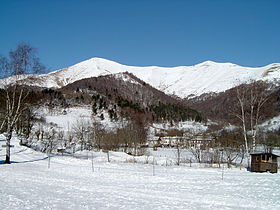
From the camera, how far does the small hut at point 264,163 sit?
24.3 m

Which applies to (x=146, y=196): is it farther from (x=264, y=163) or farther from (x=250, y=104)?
(x=250, y=104)

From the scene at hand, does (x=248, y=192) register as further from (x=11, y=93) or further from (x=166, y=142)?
(x=166, y=142)

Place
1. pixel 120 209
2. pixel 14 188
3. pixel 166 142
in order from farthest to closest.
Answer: pixel 166 142
pixel 14 188
pixel 120 209

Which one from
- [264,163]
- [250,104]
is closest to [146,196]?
[264,163]

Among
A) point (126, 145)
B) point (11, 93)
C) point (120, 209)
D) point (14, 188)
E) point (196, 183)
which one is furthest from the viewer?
point (126, 145)

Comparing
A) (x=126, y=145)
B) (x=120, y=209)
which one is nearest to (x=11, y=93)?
(x=120, y=209)

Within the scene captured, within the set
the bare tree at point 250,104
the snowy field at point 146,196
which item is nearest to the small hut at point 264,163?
the bare tree at point 250,104

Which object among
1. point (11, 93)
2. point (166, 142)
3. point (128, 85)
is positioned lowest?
point (166, 142)

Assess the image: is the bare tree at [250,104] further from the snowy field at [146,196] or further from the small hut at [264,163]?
the snowy field at [146,196]

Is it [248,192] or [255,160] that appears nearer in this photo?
[248,192]

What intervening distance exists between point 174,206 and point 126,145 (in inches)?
1818

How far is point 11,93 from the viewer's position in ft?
79.6

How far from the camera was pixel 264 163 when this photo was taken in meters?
24.4

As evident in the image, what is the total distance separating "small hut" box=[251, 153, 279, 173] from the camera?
79.7 feet
